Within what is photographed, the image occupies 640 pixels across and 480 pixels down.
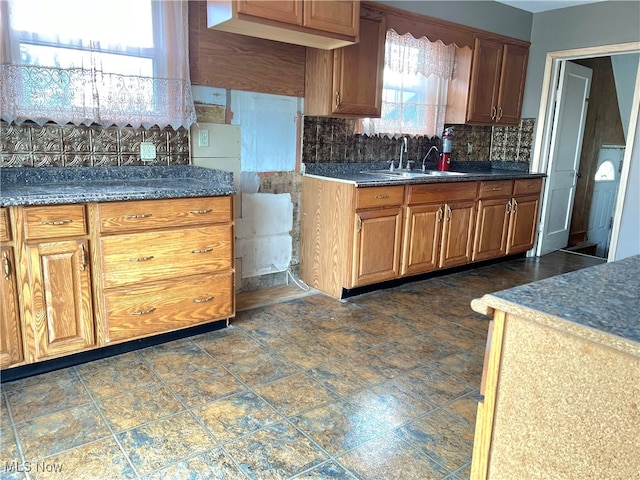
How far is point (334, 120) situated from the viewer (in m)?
3.73

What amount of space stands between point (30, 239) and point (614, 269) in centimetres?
224

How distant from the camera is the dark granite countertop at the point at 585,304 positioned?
3.04 feet

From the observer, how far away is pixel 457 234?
13.2 feet

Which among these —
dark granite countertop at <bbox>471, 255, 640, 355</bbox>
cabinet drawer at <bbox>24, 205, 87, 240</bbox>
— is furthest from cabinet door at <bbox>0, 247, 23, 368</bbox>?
dark granite countertop at <bbox>471, 255, 640, 355</bbox>

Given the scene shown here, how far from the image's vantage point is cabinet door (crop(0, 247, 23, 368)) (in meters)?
2.10

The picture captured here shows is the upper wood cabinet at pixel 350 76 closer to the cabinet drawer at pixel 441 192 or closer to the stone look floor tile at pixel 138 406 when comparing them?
the cabinet drawer at pixel 441 192

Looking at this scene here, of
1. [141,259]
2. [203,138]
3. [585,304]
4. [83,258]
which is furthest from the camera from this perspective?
[203,138]

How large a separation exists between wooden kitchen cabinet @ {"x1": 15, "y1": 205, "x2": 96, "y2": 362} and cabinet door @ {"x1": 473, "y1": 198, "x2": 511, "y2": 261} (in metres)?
3.14

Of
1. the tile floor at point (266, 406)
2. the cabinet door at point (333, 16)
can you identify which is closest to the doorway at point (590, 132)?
the tile floor at point (266, 406)

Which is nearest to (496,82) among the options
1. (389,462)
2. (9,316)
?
(389,462)

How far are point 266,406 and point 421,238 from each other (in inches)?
81.6

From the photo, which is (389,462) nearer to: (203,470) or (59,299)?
(203,470)

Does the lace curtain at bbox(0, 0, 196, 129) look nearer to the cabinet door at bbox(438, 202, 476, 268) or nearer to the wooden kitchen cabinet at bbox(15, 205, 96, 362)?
the wooden kitchen cabinet at bbox(15, 205, 96, 362)

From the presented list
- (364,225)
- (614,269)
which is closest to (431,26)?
(364,225)
